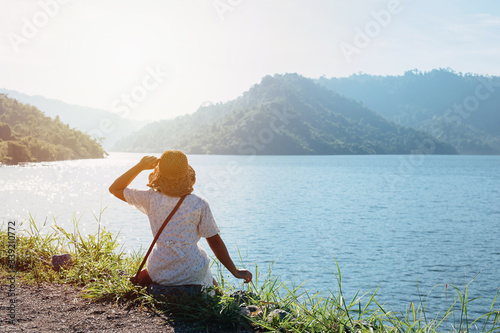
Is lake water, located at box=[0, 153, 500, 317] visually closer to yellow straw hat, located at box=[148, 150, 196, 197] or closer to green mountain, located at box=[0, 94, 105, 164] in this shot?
yellow straw hat, located at box=[148, 150, 196, 197]

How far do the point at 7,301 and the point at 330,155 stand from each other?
192m

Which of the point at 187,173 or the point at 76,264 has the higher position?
the point at 187,173

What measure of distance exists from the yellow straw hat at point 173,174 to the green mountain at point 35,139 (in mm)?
86873

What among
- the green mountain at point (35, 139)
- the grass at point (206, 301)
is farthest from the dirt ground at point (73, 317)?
the green mountain at point (35, 139)

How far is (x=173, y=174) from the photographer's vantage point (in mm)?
3816

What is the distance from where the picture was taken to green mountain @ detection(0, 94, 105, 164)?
84131 mm

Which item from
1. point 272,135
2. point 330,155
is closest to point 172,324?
point 272,135

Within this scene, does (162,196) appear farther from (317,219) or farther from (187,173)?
(317,219)

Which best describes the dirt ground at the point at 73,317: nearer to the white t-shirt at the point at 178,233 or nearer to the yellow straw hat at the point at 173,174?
the white t-shirt at the point at 178,233

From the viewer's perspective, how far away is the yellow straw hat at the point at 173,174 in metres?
3.80

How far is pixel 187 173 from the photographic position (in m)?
3.85

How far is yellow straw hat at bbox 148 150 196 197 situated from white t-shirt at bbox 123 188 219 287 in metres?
0.08

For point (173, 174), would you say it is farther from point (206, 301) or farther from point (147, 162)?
point (206, 301)

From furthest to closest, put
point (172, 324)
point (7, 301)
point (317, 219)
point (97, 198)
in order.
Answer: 1. point (97, 198)
2. point (317, 219)
3. point (7, 301)
4. point (172, 324)
